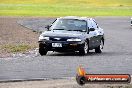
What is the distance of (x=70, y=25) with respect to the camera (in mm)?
25172

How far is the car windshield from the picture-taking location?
25.0 meters

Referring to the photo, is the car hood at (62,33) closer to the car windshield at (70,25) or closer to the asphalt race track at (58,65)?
the car windshield at (70,25)

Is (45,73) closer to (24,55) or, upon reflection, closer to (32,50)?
(24,55)

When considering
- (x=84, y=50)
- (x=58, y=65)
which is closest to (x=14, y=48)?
(x=84, y=50)

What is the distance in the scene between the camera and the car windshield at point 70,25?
25016mm

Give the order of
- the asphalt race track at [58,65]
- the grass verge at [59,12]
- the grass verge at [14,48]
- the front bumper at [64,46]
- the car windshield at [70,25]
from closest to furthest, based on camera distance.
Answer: the asphalt race track at [58,65] < the front bumper at [64,46] < the car windshield at [70,25] < the grass verge at [14,48] < the grass verge at [59,12]

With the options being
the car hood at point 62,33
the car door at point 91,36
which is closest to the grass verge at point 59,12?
the car door at point 91,36

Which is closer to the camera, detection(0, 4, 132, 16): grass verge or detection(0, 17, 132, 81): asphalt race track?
detection(0, 17, 132, 81): asphalt race track

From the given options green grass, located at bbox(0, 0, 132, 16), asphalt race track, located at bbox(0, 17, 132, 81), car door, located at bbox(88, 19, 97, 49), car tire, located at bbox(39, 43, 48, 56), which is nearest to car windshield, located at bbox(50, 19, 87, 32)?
car door, located at bbox(88, 19, 97, 49)

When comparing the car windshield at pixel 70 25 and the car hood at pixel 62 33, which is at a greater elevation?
the car windshield at pixel 70 25

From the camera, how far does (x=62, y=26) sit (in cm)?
2511

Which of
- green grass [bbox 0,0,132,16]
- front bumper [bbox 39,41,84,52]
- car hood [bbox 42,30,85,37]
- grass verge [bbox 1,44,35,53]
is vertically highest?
car hood [bbox 42,30,85,37]

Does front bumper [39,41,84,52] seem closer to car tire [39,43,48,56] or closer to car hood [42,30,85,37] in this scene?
car tire [39,43,48,56]

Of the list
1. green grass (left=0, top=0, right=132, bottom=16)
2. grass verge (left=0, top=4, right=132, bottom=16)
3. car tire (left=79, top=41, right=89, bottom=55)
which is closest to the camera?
car tire (left=79, top=41, right=89, bottom=55)
